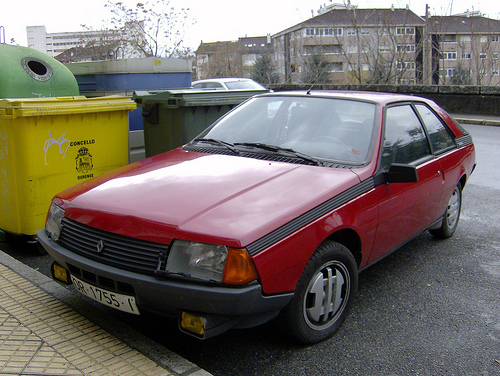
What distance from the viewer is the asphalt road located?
2.91 m

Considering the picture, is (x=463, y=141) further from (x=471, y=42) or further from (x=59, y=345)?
(x=471, y=42)

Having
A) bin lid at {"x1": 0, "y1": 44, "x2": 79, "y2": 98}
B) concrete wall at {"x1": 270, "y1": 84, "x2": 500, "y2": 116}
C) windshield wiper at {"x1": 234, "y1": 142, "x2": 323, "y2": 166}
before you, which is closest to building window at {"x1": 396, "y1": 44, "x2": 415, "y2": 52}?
concrete wall at {"x1": 270, "y1": 84, "x2": 500, "y2": 116}

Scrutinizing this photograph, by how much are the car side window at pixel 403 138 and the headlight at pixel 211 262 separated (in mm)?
1567

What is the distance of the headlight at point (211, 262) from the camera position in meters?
2.50

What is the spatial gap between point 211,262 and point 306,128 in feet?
5.47

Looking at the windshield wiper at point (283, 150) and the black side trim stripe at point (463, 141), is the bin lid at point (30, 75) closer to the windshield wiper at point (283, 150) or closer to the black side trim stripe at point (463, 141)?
the windshield wiper at point (283, 150)

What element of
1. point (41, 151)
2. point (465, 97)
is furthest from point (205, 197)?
point (465, 97)

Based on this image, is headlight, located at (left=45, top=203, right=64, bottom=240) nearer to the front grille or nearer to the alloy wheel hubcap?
the front grille

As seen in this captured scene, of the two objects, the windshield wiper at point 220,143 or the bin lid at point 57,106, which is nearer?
the windshield wiper at point 220,143

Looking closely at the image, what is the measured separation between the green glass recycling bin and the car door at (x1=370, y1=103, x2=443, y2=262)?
2513mm

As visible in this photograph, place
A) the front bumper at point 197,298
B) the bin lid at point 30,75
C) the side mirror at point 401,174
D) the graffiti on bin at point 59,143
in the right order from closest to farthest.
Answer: the front bumper at point 197,298
the side mirror at point 401,174
the graffiti on bin at point 59,143
the bin lid at point 30,75

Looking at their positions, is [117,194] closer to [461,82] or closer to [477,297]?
[477,297]

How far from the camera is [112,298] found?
9.16ft

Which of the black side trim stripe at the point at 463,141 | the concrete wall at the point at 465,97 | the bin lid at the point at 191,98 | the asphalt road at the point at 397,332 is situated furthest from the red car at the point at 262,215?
the concrete wall at the point at 465,97
